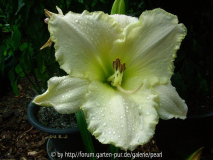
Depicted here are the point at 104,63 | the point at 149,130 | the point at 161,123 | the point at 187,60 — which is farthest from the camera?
the point at 161,123

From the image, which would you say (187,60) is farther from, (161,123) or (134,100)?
(134,100)

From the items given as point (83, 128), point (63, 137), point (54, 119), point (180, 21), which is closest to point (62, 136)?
point (63, 137)

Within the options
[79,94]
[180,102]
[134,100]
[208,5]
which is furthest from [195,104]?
[79,94]

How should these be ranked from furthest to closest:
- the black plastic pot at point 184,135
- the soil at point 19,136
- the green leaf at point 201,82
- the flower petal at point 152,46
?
the soil at point 19,136
the black plastic pot at point 184,135
the green leaf at point 201,82
the flower petal at point 152,46

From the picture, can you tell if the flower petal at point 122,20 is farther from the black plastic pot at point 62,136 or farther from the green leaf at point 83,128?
the black plastic pot at point 62,136

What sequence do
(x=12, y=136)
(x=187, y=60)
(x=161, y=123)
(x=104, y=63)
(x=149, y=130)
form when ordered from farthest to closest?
(x=12, y=136)
(x=161, y=123)
(x=187, y=60)
(x=104, y=63)
(x=149, y=130)

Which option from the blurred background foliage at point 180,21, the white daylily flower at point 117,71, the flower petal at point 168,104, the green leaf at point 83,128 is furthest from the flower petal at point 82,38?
the blurred background foliage at point 180,21

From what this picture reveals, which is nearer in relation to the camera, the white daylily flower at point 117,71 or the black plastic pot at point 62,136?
the white daylily flower at point 117,71

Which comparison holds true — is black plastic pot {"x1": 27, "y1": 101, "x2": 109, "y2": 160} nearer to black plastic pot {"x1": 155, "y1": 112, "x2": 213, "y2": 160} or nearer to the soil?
the soil
